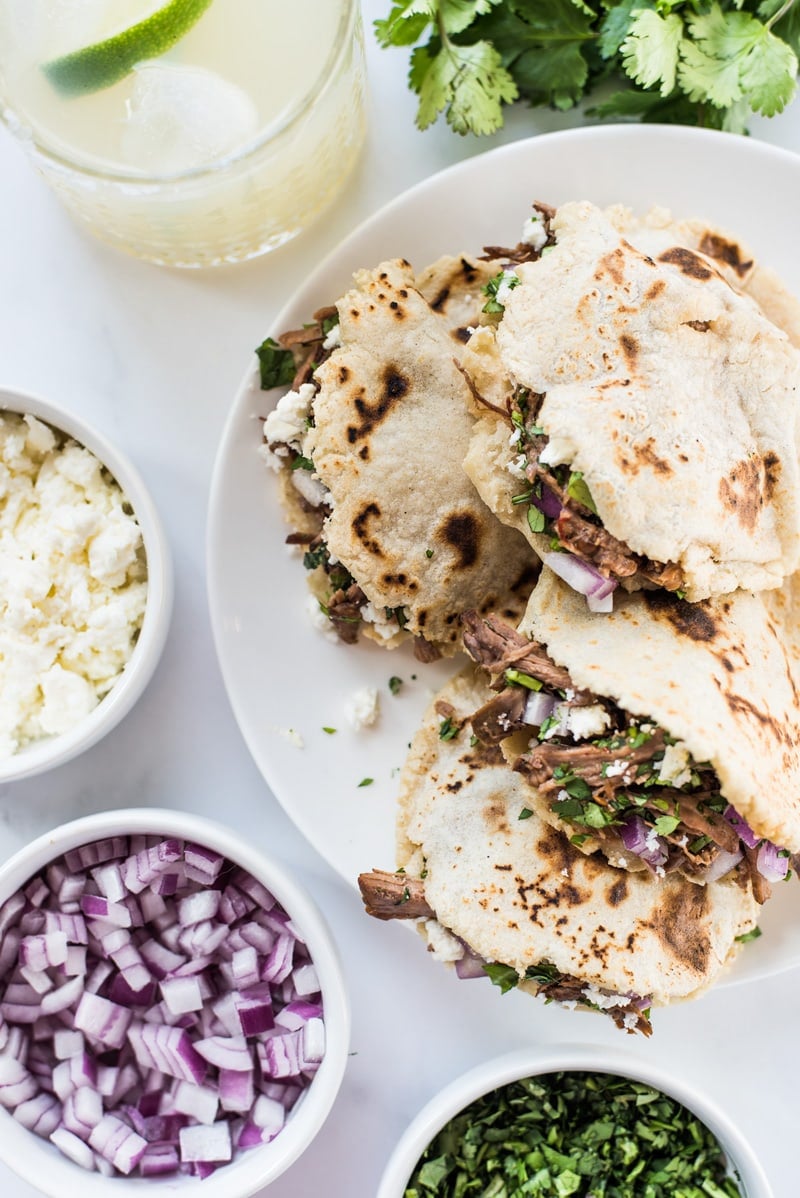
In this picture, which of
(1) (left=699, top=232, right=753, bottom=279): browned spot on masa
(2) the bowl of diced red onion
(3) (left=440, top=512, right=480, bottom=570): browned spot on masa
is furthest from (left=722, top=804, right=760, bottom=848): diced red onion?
(1) (left=699, top=232, right=753, bottom=279): browned spot on masa

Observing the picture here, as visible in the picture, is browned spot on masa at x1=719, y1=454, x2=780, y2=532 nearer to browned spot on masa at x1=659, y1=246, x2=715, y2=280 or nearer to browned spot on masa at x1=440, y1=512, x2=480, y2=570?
browned spot on masa at x1=659, y1=246, x2=715, y2=280

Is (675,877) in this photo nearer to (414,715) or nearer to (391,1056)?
(414,715)

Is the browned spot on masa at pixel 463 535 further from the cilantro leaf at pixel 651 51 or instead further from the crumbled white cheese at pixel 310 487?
the cilantro leaf at pixel 651 51

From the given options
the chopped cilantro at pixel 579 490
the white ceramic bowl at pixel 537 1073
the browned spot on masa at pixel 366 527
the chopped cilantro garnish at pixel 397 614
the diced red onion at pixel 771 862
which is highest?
the chopped cilantro at pixel 579 490

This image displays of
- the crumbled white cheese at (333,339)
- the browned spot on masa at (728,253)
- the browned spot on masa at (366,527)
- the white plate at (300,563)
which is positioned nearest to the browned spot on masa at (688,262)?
the browned spot on masa at (728,253)

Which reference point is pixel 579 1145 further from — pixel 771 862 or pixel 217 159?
pixel 217 159

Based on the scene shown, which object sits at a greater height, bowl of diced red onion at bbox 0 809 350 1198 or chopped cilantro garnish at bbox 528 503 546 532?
chopped cilantro garnish at bbox 528 503 546 532

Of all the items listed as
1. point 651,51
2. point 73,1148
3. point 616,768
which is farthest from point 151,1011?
point 651,51

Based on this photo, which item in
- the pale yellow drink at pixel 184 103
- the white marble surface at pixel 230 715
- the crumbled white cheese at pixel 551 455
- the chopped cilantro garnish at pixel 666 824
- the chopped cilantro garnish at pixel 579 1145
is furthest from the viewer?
the white marble surface at pixel 230 715
